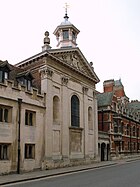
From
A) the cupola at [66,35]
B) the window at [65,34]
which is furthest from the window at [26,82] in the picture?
the window at [65,34]

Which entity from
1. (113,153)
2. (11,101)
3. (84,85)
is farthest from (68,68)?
(113,153)

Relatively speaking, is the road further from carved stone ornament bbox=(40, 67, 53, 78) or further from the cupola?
the cupola

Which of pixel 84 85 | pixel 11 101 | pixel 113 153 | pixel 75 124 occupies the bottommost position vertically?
pixel 113 153

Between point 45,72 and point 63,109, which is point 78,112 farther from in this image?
point 45,72

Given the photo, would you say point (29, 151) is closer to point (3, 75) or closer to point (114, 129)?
point (3, 75)

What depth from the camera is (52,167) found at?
1072 inches

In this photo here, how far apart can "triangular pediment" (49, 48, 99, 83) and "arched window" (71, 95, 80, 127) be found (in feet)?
11.9

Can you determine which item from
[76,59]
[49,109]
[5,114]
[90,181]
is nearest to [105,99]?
[76,59]

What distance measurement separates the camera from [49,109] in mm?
27797

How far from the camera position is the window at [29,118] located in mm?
25109

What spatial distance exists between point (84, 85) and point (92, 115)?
14.3 ft

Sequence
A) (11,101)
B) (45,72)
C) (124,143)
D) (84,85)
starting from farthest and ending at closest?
(124,143) < (84,85) < (45,72) < (11,101)

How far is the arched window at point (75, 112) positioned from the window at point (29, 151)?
7954 mm

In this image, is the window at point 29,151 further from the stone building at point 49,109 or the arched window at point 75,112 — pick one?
the arched window at point 75,112
